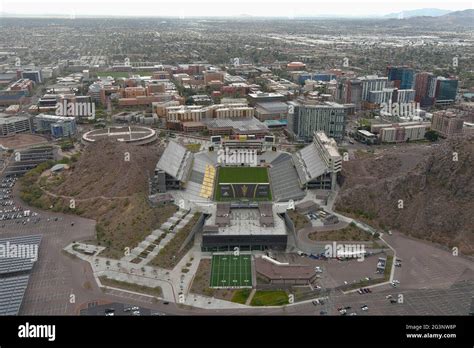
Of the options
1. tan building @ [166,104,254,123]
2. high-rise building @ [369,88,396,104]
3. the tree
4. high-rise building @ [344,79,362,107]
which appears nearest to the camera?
the tree

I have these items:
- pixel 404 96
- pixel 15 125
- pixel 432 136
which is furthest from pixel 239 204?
pixel 404 96

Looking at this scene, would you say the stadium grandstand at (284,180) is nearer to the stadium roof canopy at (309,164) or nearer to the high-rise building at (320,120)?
the stadium roof canopy at (309,164)

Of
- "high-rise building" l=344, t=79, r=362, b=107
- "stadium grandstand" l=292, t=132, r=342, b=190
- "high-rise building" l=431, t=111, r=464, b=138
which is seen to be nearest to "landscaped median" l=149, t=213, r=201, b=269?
"stadium grandstand" l=292, t=132, r=342, b=190

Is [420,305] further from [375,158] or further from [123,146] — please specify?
[123,146]

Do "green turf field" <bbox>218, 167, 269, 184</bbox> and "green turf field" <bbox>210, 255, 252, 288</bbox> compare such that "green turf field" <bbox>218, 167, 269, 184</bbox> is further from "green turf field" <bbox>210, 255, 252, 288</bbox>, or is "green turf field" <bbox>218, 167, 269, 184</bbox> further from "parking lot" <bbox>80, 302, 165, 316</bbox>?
"parking lot" <bbox>80, 302, 165, 316</bbox>

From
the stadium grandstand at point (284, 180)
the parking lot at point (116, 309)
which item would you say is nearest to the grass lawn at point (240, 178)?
the stadium grandstand at point (284, 180)

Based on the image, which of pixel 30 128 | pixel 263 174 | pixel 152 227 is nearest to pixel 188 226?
pixel 152 227
